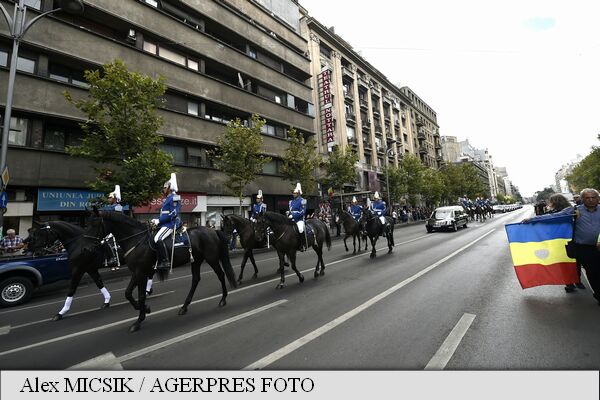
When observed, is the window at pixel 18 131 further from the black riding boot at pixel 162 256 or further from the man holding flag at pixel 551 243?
the man holding flag at pixel 551 243

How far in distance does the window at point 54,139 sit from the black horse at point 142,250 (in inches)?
510

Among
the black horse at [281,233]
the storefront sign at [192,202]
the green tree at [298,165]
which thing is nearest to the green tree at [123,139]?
the storefront sign at [192,202]

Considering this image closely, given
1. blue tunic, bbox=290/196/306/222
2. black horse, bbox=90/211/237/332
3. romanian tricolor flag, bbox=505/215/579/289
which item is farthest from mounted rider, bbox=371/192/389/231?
black horse, bbox=90/211/237/332

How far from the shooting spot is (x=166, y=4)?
2069cm

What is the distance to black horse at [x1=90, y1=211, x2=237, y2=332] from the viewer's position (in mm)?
5332

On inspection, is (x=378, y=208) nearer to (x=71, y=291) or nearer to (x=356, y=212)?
(x=356, y=212)

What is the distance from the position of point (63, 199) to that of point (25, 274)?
27.9ft

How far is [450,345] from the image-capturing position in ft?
12.0

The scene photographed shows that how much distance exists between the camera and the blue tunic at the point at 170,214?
604cm

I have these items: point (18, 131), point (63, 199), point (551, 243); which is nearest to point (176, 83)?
point (18, 131)

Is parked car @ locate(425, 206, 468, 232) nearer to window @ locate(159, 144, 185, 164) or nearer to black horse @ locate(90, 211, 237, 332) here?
black horse @ locate(90, 211, 237, 332)

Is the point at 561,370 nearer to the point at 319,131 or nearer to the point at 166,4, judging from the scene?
the point at 166,4

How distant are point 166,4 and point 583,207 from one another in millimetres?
26518
